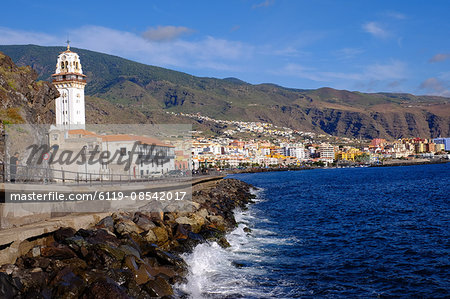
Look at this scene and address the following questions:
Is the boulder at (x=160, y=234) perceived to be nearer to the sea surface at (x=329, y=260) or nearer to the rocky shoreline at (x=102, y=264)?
the rocky shoreline at (x=102, y=264)

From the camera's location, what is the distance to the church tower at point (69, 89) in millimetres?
57763

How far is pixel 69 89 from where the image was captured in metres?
58.5

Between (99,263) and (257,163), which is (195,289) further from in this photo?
(257,163)

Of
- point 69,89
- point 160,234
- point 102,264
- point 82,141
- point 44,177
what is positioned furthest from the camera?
point 69,89

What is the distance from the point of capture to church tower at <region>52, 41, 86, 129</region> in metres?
57.8

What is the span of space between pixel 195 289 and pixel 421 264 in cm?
955

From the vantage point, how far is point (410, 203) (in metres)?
38.0

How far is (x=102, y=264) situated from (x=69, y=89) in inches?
2058

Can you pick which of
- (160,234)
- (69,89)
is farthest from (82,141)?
(69,89)

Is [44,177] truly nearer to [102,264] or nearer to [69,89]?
[102,264]

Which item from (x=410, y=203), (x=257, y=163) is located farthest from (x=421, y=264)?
(x=257, y=163)

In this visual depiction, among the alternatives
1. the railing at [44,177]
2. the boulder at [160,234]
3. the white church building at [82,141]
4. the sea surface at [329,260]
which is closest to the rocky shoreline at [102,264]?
the boulder at [160,234]

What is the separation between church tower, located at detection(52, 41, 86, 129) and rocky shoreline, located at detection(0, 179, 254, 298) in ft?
151

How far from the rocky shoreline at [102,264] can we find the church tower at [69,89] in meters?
46.1
